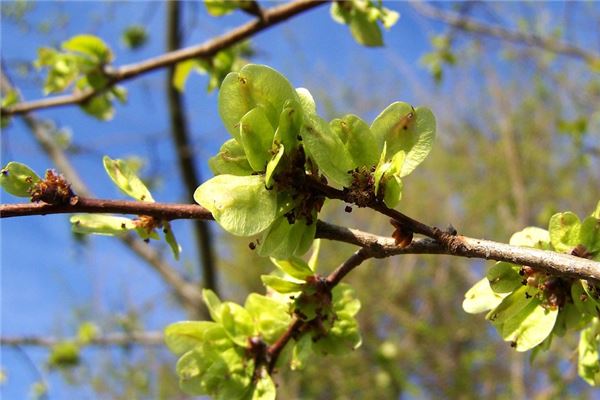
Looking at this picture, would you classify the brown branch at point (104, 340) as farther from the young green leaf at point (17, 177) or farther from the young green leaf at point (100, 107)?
the young green leaf at point (17, 177)

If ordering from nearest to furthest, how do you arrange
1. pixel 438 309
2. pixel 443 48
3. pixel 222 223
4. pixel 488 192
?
pixel 222 223 → pixel 443 48 → pixel 488 192 → pixel 438 309

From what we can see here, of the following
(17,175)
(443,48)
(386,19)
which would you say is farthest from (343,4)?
(443,48)

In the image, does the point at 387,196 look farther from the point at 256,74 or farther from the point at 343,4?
the point at 343,4

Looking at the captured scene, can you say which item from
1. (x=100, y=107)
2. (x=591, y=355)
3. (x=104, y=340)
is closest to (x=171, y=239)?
(x=591, y=355)

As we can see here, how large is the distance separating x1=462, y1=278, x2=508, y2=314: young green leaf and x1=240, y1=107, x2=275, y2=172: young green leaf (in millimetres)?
377

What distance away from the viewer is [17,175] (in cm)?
82

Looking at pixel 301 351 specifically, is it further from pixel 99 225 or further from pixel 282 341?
pixel 99 225

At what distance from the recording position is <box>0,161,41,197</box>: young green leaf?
2.68 feet

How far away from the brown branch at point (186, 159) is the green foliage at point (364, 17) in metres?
2.04

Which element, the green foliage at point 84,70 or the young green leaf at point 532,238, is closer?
the young green leaf at point 532,238

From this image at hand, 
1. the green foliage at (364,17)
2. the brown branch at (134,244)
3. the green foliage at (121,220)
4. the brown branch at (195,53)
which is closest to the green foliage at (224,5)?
the brown branch at (195,53)

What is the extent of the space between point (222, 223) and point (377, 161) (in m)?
0.23

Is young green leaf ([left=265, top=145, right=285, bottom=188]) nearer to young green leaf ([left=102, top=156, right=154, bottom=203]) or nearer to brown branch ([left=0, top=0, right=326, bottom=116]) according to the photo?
young green leaf ([left=102, top=156, right=154, bottom=203])

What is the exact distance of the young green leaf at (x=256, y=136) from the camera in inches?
29.0
